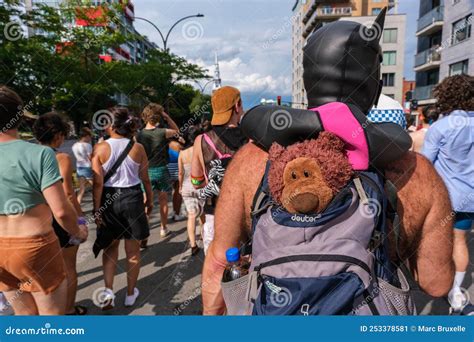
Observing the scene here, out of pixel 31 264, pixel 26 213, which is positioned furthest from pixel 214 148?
pixel 31 264

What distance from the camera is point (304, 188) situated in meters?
1.02

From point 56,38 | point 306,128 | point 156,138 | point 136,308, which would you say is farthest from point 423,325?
point 56,38

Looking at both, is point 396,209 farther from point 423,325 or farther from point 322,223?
point 423,325

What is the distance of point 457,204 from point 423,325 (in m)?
2.12

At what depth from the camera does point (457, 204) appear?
2.89m

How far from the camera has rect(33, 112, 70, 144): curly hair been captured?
2.75 meters

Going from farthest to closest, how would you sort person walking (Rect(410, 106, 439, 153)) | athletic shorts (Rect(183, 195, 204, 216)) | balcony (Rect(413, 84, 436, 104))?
1. balcony (Rect(413, 84, 436, 104))
2. athletic shorts (Rect(183, 195, 204, 216))
3. person walking (Rect(410, 106, 439, 153))

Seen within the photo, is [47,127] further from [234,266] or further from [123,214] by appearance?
[234,266]

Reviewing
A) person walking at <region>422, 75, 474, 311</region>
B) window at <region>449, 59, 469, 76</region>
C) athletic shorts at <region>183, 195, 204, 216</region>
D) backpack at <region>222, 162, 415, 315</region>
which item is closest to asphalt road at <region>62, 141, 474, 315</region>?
athletic shorts at <region>183, 195, 204, 216</region>

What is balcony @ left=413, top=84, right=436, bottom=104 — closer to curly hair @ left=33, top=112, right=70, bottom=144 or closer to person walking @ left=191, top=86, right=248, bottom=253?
person walking @ left=191, top=86, right=248, bottom=253

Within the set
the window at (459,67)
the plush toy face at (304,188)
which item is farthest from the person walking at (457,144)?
the window at (459,67)

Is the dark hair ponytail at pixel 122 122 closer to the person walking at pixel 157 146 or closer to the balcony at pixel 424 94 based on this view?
the person walking at pixel 157 146

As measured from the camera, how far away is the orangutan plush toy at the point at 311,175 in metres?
1.02

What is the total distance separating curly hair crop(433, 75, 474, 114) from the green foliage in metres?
7.67
